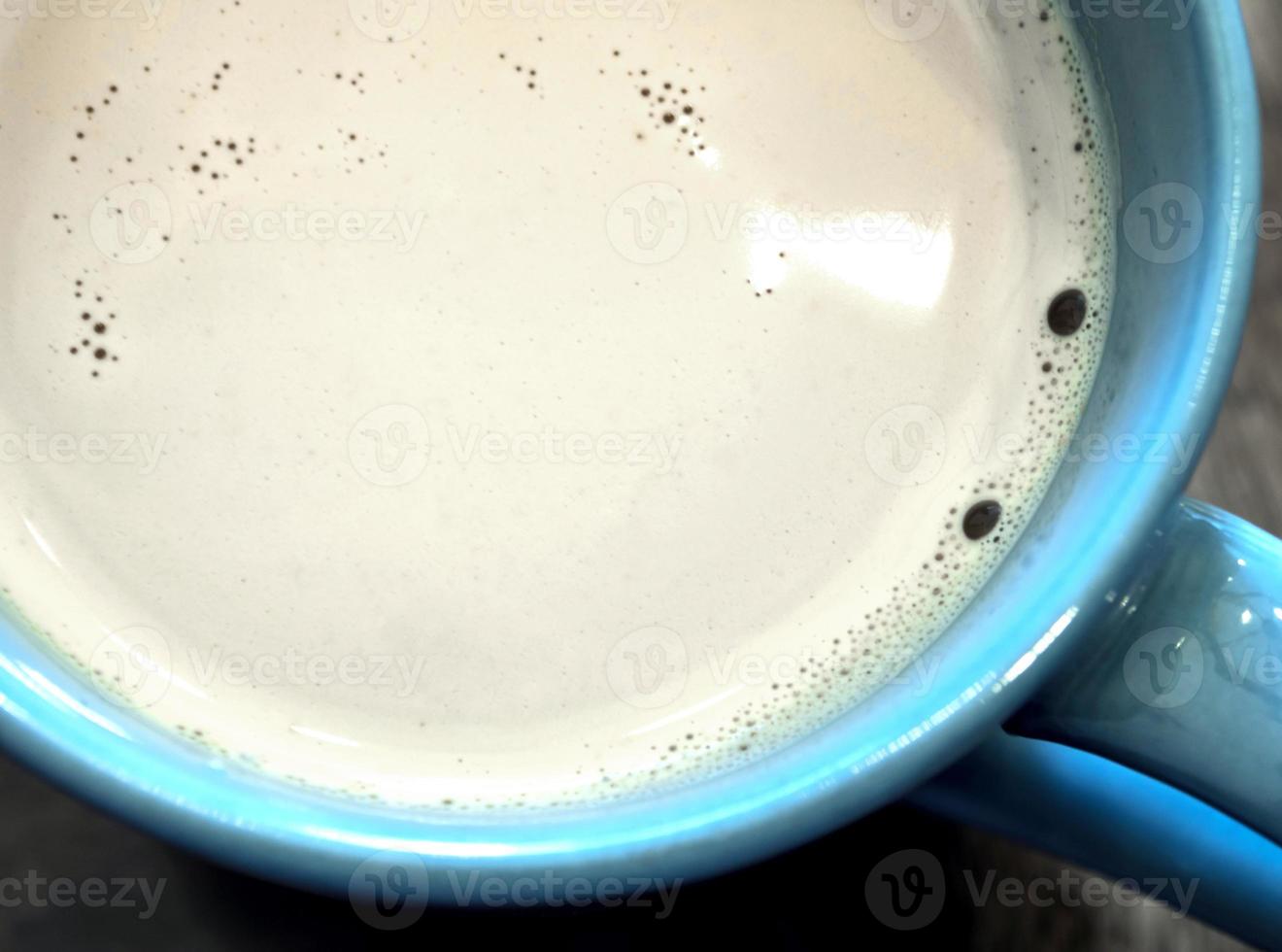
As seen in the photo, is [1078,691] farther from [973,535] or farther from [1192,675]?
[973,535]

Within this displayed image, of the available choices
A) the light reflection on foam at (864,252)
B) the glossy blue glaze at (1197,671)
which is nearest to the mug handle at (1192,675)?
the glossy blue glaze at (1197,671)

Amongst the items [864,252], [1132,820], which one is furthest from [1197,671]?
[864,252]

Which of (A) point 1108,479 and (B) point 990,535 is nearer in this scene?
Result: (A) point 1108,479

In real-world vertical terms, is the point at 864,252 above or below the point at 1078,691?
above

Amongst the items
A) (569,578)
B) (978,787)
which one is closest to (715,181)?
(569,578)

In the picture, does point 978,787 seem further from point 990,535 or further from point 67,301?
point 67,301
